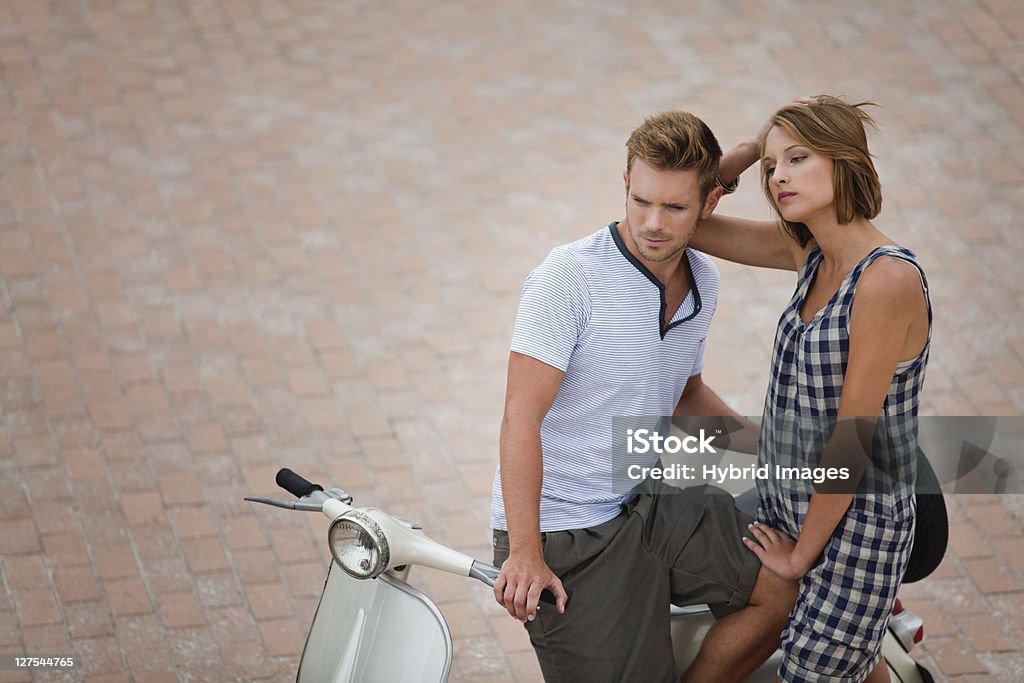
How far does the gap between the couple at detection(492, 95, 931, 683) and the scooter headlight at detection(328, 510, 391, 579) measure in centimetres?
26

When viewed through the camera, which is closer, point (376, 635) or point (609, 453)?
point (376, 635)

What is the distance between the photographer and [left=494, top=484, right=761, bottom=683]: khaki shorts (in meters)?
2.94

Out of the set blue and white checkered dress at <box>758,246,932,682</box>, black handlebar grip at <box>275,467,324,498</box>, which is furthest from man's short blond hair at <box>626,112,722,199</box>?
black handlebar grip at <box>275,467,324,498</box>

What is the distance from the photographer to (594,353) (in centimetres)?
292

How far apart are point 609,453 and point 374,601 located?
2.06 feet

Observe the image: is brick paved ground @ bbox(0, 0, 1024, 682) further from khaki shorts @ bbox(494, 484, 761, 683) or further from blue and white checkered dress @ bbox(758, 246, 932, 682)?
blue and white checkered dress @ bbox(758, 246, 932, 682)

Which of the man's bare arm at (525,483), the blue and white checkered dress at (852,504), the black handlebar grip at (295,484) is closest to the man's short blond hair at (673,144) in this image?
the blue and white checkered dress at (852,504)

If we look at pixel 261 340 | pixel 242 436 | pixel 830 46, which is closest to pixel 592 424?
pixel 242 436

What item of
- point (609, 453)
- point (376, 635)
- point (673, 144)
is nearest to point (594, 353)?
point (609, 453)

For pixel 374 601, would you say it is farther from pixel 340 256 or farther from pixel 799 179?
pixel 340 256

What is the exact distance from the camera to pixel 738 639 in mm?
3029

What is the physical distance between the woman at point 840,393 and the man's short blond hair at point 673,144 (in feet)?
0.48

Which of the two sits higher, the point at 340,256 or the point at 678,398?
the point at 678,398

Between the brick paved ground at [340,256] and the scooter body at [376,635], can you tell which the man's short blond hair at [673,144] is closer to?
the scooter body at [376,635]
